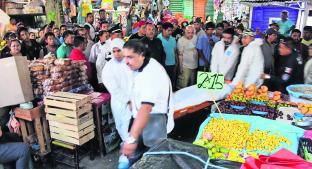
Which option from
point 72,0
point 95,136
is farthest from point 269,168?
point 72,0

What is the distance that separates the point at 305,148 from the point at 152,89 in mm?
1810

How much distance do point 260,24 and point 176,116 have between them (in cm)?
1552

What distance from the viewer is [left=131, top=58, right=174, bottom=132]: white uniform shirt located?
2996 mm

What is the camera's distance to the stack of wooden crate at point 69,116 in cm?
416

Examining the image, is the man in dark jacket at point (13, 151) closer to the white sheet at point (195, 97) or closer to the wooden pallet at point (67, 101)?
the wooden pallet at point (67, 101)

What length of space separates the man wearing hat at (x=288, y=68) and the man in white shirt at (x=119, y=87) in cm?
240

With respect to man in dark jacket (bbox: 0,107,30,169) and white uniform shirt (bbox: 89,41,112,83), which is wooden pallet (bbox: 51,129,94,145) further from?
white uniform shirt (bbox: 89,41,112,83)

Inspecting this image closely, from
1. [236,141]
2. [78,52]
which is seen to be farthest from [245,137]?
[78,52]

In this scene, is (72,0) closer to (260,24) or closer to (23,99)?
(23,99)

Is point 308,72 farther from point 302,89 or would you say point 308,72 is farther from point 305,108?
point 305,108

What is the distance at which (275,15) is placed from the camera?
56.6ft

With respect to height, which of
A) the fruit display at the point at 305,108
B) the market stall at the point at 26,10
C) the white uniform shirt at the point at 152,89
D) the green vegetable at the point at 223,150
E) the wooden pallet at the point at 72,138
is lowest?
the wooden pallet at the point at 72,138

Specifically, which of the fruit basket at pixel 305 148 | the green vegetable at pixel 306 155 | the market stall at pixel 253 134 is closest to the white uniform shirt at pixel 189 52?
the market stall at pixel 253 134

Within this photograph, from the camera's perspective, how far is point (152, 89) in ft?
9.86
